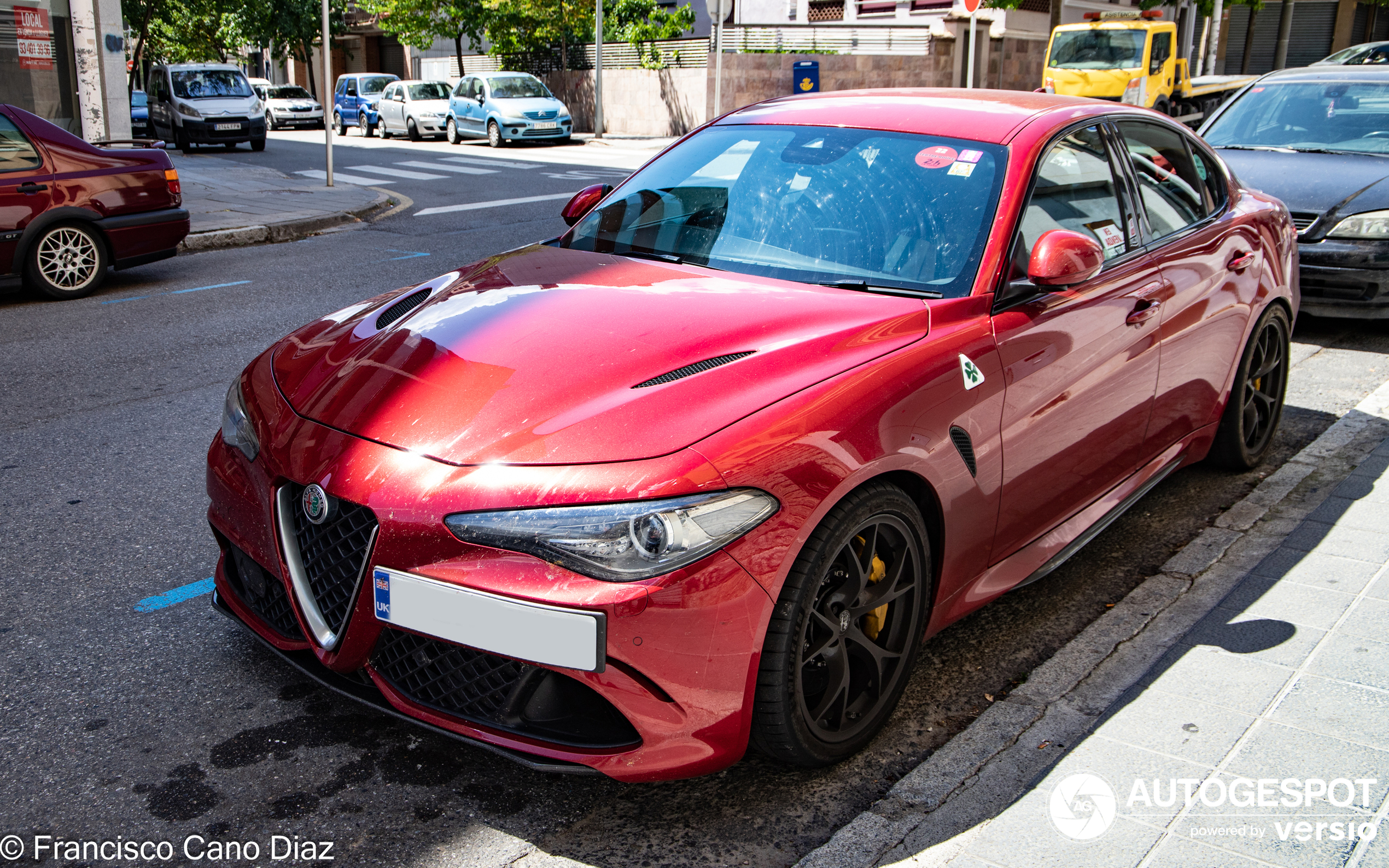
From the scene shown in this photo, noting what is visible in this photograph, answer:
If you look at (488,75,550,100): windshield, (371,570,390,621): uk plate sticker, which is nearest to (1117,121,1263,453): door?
(371,570,390,621): uk plate sticker

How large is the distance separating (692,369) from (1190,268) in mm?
2380

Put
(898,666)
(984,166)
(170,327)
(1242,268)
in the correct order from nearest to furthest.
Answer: (898,666) → (984,166) → (1242,268) → (170,327)

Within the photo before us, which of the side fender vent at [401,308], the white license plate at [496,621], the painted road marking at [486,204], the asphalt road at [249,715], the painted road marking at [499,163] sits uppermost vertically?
the side fender vent at [401,308]

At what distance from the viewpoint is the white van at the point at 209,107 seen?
25453 mm

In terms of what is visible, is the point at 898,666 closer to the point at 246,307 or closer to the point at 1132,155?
the point at 1132,155

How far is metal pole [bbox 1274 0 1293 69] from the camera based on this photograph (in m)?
46.0

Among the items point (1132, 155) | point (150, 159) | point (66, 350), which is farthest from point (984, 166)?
point (150, 159)

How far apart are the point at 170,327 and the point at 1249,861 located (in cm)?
735

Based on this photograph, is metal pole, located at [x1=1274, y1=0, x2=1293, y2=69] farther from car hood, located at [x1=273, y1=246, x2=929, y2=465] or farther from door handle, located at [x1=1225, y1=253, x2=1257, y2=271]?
car hood, located at [x1=273, y1=246, x2=929, y2=465]

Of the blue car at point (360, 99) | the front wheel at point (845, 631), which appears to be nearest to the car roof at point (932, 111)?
the front wheel at point (845, 631)

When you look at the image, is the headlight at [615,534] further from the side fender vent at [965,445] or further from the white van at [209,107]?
the white van at [209,107]

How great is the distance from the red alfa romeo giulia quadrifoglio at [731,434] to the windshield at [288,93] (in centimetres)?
4044

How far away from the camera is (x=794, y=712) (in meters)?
2.61

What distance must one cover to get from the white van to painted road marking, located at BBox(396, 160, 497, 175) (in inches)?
217
